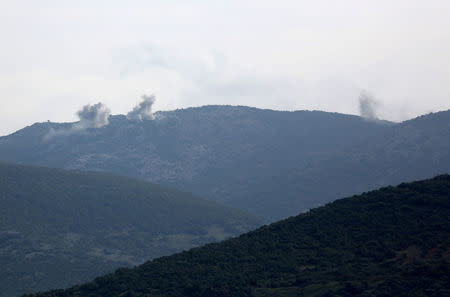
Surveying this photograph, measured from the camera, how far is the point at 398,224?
84625 millimetres

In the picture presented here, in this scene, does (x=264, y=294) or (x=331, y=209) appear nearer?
(x=264, y=294)

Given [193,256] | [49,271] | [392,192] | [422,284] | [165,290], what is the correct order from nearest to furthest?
1. [422,284]
2. [165,290]
3. [193,256]
4. [392,192]
5. [49,271]

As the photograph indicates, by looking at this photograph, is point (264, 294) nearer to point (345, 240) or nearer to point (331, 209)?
point (345, 240)

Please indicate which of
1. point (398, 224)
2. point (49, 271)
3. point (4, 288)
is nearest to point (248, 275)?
point (398, 224)

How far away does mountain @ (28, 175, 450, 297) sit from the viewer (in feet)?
219

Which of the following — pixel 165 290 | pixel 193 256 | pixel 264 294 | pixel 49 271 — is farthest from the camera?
pixel 49 271

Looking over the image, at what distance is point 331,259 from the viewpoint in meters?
79.3

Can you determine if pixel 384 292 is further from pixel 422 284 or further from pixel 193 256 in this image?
pixel 193 256

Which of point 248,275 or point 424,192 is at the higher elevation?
point 424,192

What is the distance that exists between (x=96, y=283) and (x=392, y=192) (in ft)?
136

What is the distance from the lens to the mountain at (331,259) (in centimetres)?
6673

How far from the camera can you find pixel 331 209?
9894cm

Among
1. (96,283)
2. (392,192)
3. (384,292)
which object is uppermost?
(392,192)

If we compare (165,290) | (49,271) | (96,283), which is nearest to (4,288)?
(49,271)
